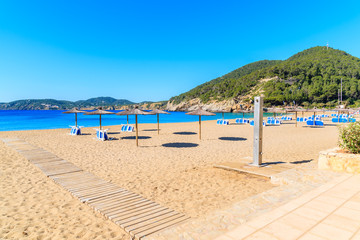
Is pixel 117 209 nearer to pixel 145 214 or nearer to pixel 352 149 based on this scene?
pixel 145 214

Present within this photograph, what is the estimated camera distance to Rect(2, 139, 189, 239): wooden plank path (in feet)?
9.46

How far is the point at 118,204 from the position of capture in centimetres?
360

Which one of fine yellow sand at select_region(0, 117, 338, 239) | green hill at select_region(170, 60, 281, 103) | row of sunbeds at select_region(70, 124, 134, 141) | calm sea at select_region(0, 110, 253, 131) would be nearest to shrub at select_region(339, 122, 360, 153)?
fine yellow sand at select_region(0, 117, 338, 239)

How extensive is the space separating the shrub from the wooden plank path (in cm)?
414

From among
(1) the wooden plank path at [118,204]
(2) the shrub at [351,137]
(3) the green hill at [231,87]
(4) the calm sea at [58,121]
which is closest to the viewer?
(1) the wooden plank path at [118,204]

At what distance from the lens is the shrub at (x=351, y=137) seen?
15.0 ft

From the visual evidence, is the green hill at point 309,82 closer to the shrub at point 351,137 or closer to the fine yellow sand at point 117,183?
the shrub at point 351,137

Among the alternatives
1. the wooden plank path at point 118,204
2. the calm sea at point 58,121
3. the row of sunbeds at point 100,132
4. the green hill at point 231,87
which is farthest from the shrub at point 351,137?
the green hill at point 231,87

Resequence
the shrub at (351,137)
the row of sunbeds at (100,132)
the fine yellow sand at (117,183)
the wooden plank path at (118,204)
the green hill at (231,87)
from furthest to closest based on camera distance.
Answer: the green hill at (231,87)
the row of sunbeds at (100,132)
the shrub at (351,137)
the fine yellow sand at (117,183)
the wooden plank path at (118,204)

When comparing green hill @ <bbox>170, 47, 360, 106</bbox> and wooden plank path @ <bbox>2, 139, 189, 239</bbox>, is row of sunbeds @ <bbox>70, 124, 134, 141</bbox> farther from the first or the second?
green hill @ <bbox>170, 47, 360, 106</bbox>

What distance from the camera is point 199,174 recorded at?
5.61 meters

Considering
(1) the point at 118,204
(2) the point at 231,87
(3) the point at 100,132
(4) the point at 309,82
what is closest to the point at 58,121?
(3) the point at 100,132

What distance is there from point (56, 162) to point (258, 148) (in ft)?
20.9

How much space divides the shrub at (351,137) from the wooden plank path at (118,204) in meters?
4.14
